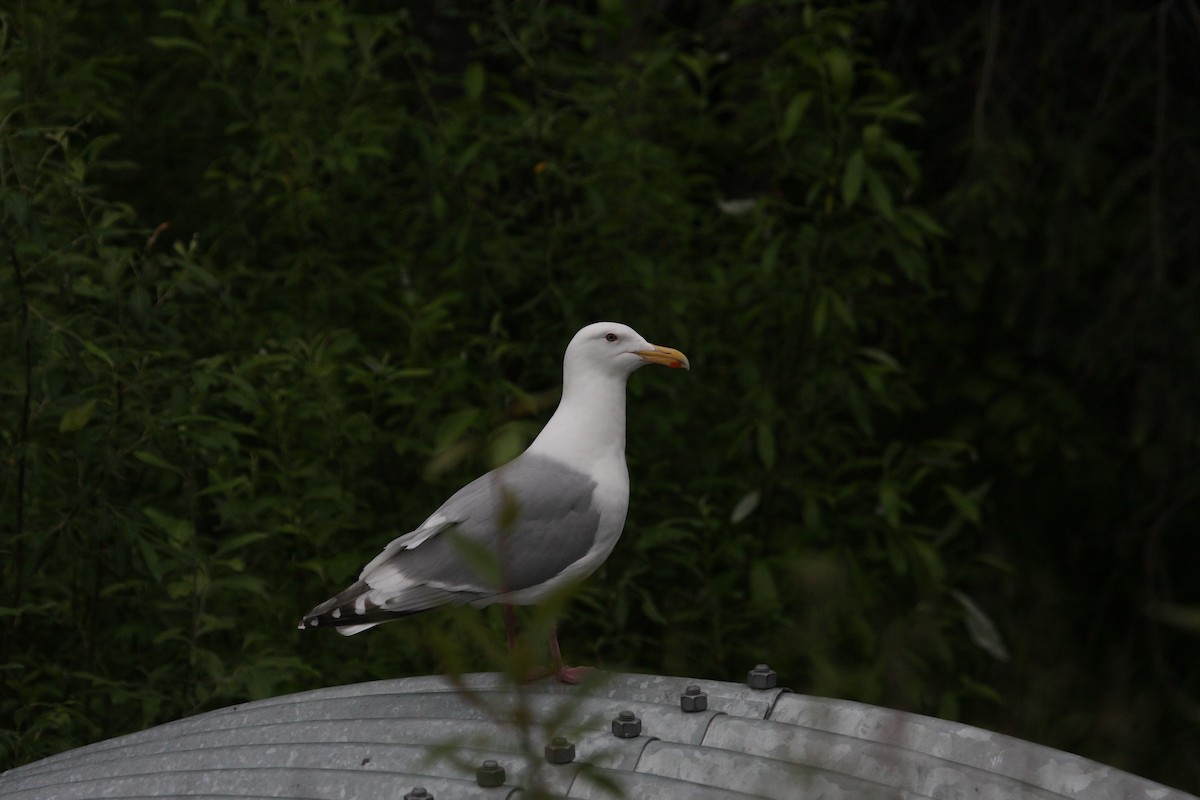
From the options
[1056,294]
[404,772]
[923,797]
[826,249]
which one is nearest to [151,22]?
[826,249]

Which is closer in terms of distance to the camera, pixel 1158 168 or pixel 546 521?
pixel 546 521

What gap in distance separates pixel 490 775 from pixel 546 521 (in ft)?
2.91

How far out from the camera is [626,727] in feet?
7.15

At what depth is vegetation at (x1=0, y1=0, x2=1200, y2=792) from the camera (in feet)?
11.6

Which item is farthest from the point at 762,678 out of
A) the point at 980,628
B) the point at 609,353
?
the point at 980,628

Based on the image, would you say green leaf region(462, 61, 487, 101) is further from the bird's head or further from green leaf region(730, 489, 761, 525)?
the bird's head

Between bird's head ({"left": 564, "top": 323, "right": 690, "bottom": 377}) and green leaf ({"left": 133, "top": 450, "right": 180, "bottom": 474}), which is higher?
bird's head ({"left": 564, "top": 323, "right": 690, "bottom": 377})

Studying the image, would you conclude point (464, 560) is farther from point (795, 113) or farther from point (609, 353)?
point (795, 113)

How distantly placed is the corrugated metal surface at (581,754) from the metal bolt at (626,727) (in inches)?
0.5

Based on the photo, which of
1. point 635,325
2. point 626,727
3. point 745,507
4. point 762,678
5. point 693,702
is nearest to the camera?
point 626,727

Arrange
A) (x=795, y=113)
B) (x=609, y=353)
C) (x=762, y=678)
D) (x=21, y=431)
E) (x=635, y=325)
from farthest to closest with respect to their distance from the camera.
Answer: (x=635, y=325) → (x=795, y=113) → (x=21, y=431) → (x=609, y=353) → (x=762, y=678)

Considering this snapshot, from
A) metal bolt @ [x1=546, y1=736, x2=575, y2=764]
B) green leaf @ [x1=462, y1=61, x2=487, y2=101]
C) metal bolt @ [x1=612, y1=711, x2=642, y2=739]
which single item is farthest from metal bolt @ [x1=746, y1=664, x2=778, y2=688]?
green leaf @ [x1=462, y1=61, x2=487, y2=101]

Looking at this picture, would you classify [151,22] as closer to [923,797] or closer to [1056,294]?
[1056,294]

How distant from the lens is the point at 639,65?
545cm
